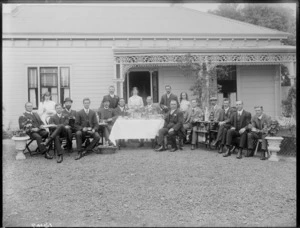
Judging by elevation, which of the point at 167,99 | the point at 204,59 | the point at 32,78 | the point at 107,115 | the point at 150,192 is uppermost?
the point at 204,59

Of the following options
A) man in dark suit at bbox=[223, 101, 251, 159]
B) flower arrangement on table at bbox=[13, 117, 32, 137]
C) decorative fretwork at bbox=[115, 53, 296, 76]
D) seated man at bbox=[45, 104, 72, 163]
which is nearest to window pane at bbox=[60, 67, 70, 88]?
decorative fretwork at bbox=[115, 53, 296, 76]

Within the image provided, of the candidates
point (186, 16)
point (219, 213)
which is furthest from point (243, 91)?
point (219, 213)

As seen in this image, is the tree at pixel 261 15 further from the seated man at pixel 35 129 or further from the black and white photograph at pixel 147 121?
the seated man at pixel 35 129

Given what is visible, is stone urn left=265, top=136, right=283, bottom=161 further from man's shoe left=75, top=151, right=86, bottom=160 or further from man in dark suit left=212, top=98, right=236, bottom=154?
man's shoe left=75, top=151, right=86, bottom=160

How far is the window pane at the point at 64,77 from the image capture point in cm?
1425

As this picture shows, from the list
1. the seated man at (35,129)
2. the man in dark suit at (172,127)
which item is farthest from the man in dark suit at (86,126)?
Answer: the man in dark suit at (172,127)

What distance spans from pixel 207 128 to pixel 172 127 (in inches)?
46.3

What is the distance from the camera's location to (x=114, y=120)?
33.3ft

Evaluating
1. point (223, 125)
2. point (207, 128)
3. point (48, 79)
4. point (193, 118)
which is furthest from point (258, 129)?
point (48, 79)

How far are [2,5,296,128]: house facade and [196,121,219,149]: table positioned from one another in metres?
4.06

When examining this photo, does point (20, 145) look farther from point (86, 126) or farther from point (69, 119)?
point (86, 126)

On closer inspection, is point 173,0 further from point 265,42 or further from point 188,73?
point 265,42

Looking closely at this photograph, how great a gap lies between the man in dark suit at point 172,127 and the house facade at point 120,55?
3593 millimetres

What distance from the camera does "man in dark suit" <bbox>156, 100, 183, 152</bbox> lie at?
9.73 metres
